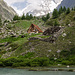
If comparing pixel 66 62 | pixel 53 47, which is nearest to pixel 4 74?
pixel 66 62

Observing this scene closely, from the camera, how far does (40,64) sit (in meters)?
52.6

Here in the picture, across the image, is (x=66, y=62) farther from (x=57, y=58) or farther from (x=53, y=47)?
(x=53, y=47)

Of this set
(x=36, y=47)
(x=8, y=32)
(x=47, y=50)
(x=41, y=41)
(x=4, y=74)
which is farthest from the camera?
(x=8, y=32)

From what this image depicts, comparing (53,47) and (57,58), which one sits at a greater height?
(53,47)

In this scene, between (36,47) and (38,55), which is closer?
(38,55)

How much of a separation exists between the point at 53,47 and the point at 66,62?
12819 mm

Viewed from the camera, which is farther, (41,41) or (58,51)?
(41,41)

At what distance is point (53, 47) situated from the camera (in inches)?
2457

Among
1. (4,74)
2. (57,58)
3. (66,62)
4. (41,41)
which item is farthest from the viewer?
(41,41)

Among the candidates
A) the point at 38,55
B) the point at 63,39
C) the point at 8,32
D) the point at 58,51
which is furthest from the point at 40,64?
the point at 8,32

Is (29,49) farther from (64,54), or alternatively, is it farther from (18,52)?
(64,54)

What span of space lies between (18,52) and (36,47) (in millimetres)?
9861

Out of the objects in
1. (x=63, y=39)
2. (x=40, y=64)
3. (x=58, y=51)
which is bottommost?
(x=40, y=64)

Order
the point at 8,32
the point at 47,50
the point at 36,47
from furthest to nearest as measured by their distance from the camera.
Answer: the point at 8,32
the point at 36,47
the point at 47,50
